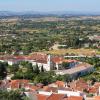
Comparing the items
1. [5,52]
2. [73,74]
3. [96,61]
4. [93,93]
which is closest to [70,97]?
[93,93]

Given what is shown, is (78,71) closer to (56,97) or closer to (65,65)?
(65,65)

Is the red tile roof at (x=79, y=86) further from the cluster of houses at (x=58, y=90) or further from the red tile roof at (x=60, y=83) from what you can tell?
the red tile roof at (x=60, y=83)

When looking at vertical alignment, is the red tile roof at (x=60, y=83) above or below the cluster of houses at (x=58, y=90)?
below

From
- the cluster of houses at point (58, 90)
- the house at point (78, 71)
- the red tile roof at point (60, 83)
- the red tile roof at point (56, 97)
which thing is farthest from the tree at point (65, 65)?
the red tile roof at point (56, 97)

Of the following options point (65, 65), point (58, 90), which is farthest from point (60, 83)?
point (65, 65)

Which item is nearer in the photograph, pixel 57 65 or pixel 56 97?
pixel 56 97

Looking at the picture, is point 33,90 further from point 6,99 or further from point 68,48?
point 68,48

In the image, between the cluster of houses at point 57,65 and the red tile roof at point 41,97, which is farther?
the cluster of houses at point 57,65

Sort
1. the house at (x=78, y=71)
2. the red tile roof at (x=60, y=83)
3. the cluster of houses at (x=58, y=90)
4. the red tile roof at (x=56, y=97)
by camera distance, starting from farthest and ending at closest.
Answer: the house at (x=78, y=71) < the red tile roof at (x=60, y=83) < the cluster of houses at (x=58, y=90) < the red tile roof at (x=56, y=97)

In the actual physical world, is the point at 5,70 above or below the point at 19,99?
below

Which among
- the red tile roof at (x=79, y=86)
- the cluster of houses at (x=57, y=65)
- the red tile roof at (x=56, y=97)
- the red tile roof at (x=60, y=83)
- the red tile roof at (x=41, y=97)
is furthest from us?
the cluster of houses at (x=57, y=65)

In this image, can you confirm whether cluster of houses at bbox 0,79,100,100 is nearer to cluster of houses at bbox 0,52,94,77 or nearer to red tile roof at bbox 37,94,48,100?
red tile roof at bbox 37,94,48,100
